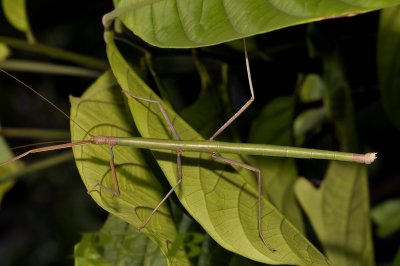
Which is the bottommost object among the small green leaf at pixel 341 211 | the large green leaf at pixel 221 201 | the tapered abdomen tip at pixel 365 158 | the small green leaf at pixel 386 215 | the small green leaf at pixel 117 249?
the small green leaf at pixel 386 215

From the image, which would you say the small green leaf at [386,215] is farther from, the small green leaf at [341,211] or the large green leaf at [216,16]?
the large green leaf at [216,16]

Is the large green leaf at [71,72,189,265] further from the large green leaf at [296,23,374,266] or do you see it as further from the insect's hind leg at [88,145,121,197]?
the large green leaf at [296,23,374,266]

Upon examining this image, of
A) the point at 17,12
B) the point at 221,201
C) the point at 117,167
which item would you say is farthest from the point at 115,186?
the point at 17,12

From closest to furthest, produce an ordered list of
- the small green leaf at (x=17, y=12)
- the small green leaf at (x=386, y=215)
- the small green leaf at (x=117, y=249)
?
1. the small green leaf at (x=117, y=249)
2. the small green leaf at (x=17, y=12)
3. the small green leaf at (x=386, y=215)

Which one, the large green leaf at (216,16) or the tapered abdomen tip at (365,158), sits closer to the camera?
the large green leaf at (216,16)

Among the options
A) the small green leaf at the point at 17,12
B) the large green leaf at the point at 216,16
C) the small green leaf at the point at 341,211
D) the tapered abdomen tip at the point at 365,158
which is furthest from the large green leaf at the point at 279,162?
the small green leaf at the point at 17,12

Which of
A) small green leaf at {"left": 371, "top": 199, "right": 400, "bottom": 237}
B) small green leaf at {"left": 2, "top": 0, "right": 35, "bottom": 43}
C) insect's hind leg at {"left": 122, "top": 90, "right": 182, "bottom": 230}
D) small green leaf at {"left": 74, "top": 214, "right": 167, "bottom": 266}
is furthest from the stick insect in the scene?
small green leaf at {"left": 371, "top": 199, "right": 400, "bottom": 237}

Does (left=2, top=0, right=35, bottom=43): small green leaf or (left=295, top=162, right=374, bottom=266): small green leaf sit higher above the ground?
(left=2, top=0, right=35, bottom=43): small green leaf
